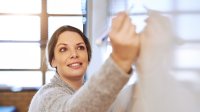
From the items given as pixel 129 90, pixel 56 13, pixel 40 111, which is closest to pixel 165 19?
pixel 129 90

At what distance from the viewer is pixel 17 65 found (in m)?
2.77

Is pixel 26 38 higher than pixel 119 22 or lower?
lower

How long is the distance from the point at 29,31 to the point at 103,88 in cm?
243

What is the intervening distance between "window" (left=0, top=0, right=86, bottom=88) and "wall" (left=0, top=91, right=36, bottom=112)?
0.23 feet

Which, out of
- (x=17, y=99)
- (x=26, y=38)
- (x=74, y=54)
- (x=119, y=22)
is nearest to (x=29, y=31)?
(x=26, y=38)

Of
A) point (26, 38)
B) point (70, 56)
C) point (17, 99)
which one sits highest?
point (70, 56)

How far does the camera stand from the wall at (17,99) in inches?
107

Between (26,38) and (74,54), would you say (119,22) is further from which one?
(26,38)

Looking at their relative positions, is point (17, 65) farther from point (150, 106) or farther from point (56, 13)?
point (150, 106)

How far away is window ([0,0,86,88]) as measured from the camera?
271 centimetres

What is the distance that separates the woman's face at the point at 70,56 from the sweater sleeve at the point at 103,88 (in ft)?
0.91

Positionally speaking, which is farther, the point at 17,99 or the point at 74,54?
the point at 17,99

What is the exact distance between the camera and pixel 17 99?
8.96 ft

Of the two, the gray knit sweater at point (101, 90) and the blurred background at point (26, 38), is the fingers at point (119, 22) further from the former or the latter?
the blurred background at point (26, 38)
